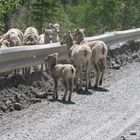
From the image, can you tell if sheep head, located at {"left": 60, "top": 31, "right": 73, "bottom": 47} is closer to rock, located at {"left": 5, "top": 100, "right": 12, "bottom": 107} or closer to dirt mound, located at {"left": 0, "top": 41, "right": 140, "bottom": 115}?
dirt mound, located at {"left": 0, "top": 41, "right": 140, "bottom": 115}

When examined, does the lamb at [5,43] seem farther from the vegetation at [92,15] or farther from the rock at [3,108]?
the vegetation at [92,15]

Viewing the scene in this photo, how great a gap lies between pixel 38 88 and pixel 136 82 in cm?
313

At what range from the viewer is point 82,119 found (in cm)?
1068

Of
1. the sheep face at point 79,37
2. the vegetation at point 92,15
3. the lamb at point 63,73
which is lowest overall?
the vegetation at point 92,15

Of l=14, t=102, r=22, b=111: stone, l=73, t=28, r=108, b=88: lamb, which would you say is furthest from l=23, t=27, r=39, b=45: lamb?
l=14, t=102, r=22, b=111: stone

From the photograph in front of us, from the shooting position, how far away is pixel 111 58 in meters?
19.0

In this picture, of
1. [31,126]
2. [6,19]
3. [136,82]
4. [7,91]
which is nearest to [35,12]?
[6,19]

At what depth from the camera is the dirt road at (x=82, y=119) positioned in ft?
31.1

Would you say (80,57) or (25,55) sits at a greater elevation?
(25,55)

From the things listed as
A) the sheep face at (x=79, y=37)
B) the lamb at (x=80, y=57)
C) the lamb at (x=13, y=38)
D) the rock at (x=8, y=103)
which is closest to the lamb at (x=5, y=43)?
the lamb at (x=13, y=38)

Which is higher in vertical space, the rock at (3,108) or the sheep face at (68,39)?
the sheep face at (68,39)

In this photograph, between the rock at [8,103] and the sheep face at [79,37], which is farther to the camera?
the sheep face at [79,37]

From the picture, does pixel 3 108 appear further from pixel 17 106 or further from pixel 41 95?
pixel 41 95

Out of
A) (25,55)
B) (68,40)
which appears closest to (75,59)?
(68,40)
